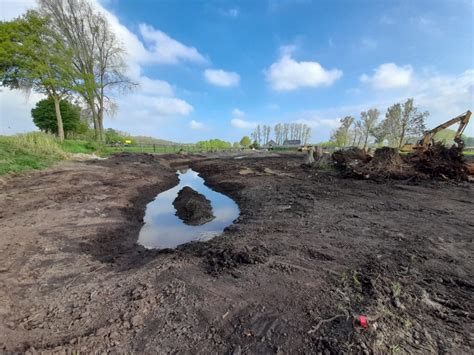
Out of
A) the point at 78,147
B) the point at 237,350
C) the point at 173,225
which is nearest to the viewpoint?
the point at 237,350

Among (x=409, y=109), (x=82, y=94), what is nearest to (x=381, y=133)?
(x=409, y=109)

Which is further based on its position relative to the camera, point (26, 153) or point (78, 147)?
point (78, 147)

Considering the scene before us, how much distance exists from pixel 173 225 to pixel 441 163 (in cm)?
1235

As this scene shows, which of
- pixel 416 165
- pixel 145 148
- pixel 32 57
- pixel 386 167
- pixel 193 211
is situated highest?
pixel 32 57

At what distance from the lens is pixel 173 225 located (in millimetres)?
6410

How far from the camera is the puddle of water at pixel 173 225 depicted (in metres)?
5.30

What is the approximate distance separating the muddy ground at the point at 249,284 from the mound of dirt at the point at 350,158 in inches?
232

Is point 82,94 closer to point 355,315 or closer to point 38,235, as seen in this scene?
point 38,235

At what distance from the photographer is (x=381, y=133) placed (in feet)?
148

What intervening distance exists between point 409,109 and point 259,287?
163 feet

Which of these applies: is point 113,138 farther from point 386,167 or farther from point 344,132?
point 344,132

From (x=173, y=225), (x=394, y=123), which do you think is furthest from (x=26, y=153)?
(x=394, y=123)

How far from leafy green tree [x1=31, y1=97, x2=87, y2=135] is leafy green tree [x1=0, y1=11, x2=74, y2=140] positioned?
34.6ft

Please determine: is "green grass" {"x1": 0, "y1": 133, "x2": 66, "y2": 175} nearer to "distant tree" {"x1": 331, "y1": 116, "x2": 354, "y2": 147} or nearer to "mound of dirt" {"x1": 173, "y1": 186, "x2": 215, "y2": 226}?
"mound of dirt" {"x1": 173, "y1": 186, "x2": 215, "y2": 226}
